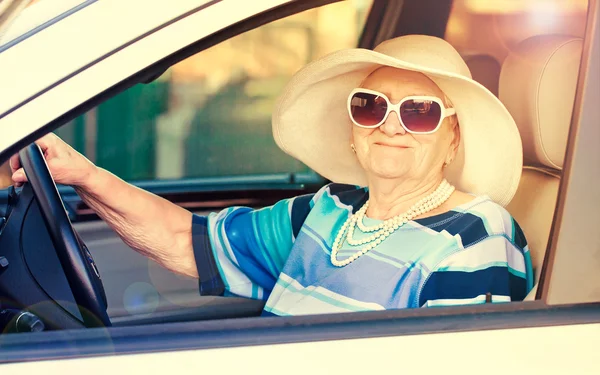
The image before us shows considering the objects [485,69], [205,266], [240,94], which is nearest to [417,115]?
[485,69]

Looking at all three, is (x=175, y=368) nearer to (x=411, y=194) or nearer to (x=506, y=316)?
(x=506, y=316)

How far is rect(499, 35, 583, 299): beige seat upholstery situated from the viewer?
1.61 m

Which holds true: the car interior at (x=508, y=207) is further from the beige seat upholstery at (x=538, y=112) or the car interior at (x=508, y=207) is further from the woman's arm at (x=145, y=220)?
the woman's arm at (x=145, y=220)

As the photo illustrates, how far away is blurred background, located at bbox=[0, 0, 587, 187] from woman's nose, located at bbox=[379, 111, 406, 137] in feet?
0.91

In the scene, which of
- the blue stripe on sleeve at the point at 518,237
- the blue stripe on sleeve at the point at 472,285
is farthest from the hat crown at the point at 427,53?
the blue stripe on sleeve at the point at 472,285

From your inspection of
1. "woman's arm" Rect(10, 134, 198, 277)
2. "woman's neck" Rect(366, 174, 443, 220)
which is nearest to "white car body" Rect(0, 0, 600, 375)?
"woman's neck" Rect(366, 174, 443, 220)

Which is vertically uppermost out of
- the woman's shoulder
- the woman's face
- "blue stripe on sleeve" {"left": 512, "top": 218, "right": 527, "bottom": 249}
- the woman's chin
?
the woman's face

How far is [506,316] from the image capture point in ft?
4.40

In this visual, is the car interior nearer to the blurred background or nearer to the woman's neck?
the blurred background

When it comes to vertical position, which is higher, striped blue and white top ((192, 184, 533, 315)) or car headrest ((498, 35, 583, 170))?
car headrest ((498, 35, 583, 170))

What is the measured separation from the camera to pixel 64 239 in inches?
70.4

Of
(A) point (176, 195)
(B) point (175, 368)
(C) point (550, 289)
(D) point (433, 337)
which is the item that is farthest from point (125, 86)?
(A) point (176, 195)

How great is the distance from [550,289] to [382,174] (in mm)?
638

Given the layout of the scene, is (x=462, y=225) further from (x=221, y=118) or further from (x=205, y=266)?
(x=221, y=118)
